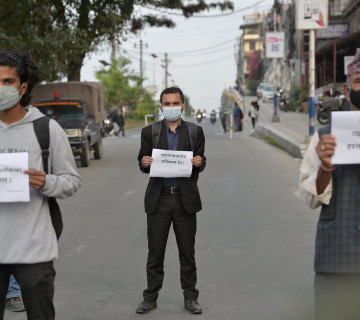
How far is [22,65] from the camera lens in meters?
4.00

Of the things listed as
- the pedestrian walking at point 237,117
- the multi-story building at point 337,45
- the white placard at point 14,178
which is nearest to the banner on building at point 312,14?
the pedestrian walking at point 237,117

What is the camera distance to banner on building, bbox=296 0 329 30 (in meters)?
25.2

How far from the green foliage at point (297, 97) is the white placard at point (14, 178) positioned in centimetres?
5894

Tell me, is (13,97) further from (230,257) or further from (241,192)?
(241,192)

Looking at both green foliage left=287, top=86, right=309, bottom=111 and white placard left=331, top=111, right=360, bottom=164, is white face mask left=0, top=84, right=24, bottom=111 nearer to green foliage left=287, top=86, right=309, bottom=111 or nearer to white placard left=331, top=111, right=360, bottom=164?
white placard left=331, top=111, right=360, bottom=164

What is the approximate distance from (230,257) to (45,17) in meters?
15.0

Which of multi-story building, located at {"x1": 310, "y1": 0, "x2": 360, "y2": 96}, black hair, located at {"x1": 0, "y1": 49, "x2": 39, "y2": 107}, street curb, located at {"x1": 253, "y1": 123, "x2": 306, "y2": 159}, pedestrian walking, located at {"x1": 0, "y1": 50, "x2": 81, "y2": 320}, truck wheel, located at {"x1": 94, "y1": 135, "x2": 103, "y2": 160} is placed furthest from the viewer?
multi-story building, located at {"x1": 310, "y1": 0, "x2": 360, "y2": 96}

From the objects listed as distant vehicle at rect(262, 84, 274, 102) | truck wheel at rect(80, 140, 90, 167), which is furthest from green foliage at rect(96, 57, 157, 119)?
truck wheel at rect(80, 140, 90, 167)

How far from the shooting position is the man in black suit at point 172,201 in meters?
6.08

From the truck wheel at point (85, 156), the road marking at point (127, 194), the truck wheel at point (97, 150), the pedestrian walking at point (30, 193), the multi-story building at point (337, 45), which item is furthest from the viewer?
the multi-story building at point (337, 45)

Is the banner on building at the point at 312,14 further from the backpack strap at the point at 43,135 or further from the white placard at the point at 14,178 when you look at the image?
the white placard at the point at 14,178

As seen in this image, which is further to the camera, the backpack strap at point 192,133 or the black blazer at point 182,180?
the backpack strap at point 192,133

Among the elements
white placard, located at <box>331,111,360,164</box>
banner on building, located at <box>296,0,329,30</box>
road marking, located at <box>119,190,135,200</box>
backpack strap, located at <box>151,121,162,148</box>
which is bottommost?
road marking, located at <box>119,190,135,200</box>

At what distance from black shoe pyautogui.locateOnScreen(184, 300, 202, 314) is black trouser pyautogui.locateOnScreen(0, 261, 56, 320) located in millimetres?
2426
